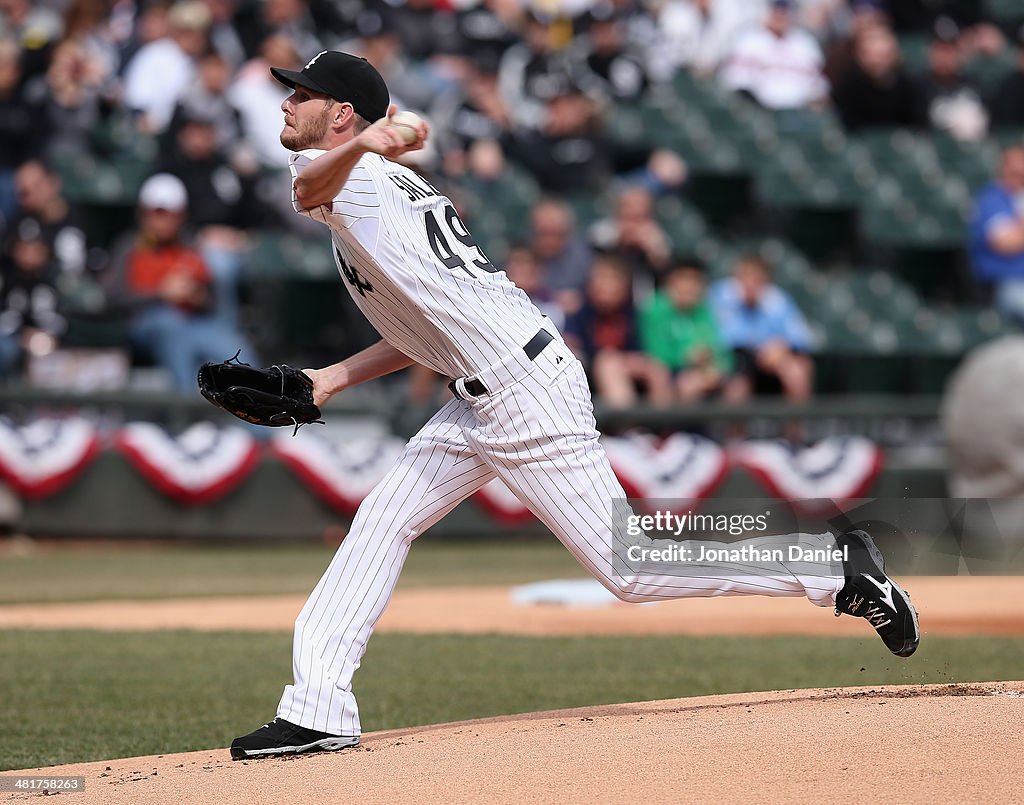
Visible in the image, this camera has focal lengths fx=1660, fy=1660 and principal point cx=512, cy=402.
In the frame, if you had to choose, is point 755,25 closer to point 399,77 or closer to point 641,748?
point 399,77

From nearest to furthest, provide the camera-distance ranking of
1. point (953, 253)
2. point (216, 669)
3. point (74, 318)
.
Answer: point (216, 669) → point (74, 318) → point (953, 253)

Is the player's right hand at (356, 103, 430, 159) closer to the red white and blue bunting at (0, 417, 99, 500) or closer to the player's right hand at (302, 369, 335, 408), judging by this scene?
the player's right hand at (302, 369, 335, 408)

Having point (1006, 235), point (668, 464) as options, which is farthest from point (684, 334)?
point (1006, 235)

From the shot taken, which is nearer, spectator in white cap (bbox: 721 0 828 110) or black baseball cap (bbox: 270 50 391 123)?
black baseball cap (bbox: 270 50 391 123)

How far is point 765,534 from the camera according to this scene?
4.62 meters

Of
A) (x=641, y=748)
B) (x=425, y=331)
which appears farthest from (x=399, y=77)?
(x=641, y=748)

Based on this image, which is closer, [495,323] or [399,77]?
[495,323]

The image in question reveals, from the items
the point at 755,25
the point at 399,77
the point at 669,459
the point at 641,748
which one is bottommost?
the point at 641,748

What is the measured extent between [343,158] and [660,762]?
164 centimetres

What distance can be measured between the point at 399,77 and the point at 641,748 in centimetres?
974

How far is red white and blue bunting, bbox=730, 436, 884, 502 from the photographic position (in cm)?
1158

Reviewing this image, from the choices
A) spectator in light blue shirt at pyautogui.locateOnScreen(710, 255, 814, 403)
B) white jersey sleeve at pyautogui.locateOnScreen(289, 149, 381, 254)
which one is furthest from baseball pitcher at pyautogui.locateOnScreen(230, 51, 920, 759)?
spectator in light blue shirt at pyautogui.locateOnScreen(710, 255, 814, 403)

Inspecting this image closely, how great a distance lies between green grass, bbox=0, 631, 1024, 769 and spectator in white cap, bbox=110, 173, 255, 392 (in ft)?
12.4

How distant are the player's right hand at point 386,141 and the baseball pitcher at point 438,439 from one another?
0.92 feet
